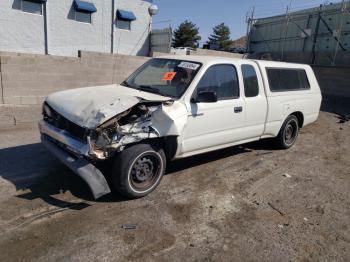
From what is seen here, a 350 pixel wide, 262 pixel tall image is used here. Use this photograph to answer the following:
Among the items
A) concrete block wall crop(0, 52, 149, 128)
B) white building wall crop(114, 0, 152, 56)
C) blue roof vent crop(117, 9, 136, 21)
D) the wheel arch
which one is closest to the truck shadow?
the wheel arch

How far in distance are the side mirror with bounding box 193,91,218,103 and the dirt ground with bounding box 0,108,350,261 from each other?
4.00 ft

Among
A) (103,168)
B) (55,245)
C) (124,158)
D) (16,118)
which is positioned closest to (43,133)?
(103,168)

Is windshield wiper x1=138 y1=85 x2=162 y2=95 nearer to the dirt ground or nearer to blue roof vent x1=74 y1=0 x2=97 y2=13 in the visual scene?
the dirt ground

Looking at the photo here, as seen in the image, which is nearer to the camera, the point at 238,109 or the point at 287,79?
the point at 238,109

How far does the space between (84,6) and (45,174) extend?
17.6 m

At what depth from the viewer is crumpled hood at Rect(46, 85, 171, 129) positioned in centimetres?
390

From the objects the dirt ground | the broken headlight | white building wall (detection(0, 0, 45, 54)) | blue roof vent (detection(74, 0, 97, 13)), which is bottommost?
the dirt ground

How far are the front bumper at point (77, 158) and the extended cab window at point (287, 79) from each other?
381cm

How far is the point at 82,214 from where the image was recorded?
389cm

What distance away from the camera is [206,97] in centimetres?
477

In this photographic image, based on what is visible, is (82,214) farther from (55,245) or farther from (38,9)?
(38,9)

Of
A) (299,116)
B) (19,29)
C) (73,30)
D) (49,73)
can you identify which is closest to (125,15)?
(73,30)

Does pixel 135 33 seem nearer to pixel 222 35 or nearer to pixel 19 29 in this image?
pixel 19 29

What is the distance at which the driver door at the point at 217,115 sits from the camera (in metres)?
4.86
